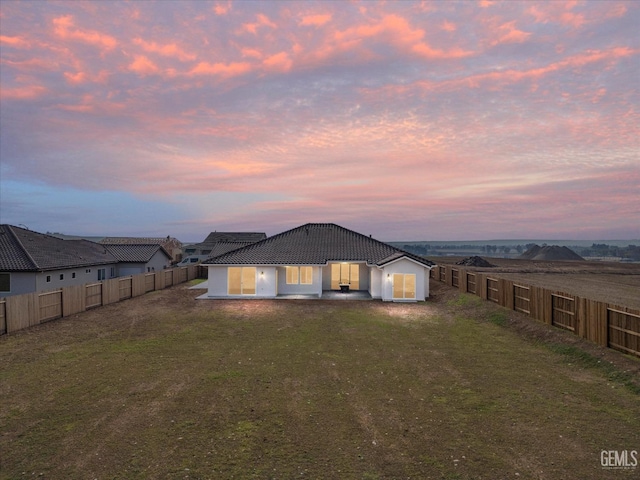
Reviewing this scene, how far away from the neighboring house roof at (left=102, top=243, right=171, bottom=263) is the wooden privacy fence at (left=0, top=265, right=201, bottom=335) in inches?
563

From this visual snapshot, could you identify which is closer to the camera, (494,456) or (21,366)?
(494,456)

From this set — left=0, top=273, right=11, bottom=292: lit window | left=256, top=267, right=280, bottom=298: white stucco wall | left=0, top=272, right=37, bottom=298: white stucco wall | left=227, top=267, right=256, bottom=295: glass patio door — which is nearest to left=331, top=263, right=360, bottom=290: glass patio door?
left=256, top=267, right=280, bottom=298: white stucco wall

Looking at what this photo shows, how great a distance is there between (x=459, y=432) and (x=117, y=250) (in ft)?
152

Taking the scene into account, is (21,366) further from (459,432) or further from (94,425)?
(459,432)

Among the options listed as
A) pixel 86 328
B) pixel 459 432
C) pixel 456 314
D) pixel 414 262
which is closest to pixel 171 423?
pixel 459 432

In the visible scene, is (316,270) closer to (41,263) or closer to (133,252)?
(41,263)

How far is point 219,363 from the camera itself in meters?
11.4

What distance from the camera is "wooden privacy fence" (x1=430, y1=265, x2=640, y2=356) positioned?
10.9m

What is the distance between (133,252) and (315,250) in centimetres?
2834

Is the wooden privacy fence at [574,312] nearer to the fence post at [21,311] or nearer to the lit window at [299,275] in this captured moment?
the lit window at [299,275]

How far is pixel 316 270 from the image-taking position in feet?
86.0

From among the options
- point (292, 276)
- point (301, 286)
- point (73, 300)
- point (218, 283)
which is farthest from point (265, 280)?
point (73, 300)

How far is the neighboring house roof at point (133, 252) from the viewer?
135 feet

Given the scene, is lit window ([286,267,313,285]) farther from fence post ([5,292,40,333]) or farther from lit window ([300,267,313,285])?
fence post ([5,292,40,333])
